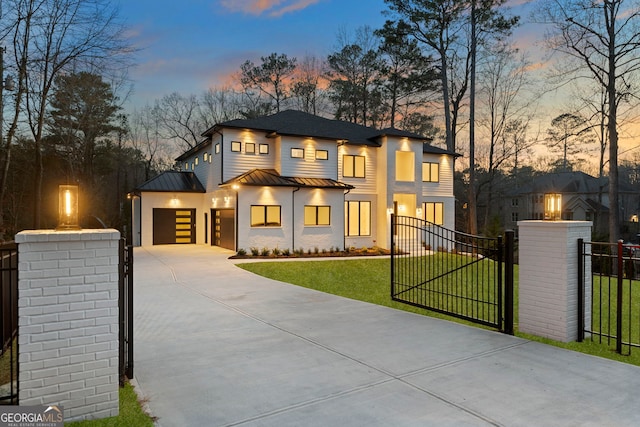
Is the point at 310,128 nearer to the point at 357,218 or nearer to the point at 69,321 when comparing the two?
the point at 357,218

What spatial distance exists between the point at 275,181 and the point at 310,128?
13.5 ft

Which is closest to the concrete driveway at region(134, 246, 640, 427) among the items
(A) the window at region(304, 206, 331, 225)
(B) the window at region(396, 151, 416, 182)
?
(A) the window at region(304, 206, 331, 225)

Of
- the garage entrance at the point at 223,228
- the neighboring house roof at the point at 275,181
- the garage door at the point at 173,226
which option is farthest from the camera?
the garage door at the point at 173,226

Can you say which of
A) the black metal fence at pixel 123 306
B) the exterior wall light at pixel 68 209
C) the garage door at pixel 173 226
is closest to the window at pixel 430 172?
the garage door at pixel 173 226

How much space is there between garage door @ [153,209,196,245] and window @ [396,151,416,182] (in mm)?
11427

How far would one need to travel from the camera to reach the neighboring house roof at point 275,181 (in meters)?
16.4

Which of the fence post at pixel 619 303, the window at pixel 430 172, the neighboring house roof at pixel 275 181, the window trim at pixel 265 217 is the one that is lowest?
the fence post at pixel 619 303

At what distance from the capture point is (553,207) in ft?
18.5

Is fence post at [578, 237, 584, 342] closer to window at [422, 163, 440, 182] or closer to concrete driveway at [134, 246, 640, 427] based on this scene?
concrete driveway at [134, 246, 640, 427]

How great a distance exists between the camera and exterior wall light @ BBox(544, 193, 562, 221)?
18.5 feet

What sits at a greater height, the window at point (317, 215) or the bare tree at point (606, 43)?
the bare tree at point (606, 43)

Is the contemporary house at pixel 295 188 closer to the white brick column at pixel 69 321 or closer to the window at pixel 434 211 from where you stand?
the window at pixel 434 211

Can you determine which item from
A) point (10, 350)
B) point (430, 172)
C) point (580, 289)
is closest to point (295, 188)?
point (430, 172)

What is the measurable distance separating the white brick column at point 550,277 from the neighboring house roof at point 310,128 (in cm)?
1388
